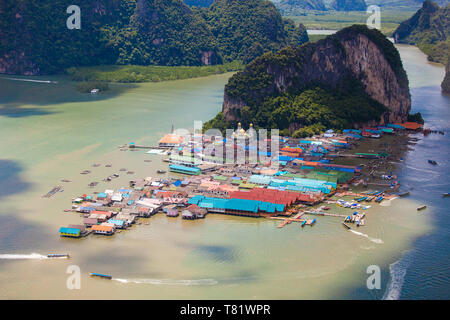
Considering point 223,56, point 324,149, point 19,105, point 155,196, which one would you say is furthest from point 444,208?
point 223,56

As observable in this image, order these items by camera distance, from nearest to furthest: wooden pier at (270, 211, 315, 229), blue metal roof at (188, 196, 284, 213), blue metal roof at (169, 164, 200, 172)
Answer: wooden pier at (270, 211, 315, 229)
blue metal roof at (188, 196, 284, 213)
blue metal roof at (169, 164, 200, 172)

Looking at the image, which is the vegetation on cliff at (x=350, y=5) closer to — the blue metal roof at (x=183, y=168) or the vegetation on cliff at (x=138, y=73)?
the vegetation on cliff at (x=138, y=73)

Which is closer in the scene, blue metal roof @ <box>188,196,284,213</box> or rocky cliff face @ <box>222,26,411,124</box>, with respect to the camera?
blue metal roof @ <box>188,196,284,213</box>

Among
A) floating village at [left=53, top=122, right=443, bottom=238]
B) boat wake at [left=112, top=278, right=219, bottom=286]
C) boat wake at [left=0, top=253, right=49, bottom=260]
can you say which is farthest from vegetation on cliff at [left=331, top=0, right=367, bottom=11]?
boat wake at [left=112, top=278, right=219, bottom=286]

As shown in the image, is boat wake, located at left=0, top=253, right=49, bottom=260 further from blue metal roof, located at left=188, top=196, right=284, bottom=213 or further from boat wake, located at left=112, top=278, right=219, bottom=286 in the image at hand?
blue metal roof, located at left=188, top=196, right=284, bottom=213

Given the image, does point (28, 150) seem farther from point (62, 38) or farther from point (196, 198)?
point (62, 38)

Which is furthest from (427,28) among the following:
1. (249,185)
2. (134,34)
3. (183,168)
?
(249,185)

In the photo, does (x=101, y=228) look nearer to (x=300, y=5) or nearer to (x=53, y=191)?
(x=53, y=191)

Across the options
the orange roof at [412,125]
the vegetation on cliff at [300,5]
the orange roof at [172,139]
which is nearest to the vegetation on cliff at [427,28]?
the orange roof at [412,125]
